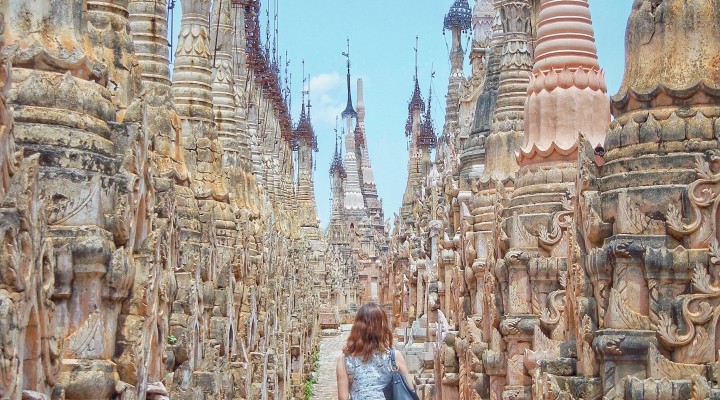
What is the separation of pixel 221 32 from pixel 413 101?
43.8 m

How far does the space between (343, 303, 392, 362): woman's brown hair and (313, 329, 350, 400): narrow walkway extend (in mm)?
27509

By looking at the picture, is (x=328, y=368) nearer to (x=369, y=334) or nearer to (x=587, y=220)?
(x=587, y=220)

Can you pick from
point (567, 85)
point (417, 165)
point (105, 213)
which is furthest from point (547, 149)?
point (417, 165)

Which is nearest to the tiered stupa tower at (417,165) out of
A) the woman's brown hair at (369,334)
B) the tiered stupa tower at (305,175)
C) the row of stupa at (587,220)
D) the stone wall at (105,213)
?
the tiered stupa tower at (305,175)

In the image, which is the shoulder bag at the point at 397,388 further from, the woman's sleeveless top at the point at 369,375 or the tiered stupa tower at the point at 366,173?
the tiered stupa tower at the point at 366,173

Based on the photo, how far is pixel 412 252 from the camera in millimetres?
34281

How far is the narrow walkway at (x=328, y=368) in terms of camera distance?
38.2m

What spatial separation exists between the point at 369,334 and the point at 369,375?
27 cm

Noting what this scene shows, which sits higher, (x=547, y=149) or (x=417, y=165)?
(x=417, y=165)

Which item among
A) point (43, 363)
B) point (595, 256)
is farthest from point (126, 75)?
point (595, 256)

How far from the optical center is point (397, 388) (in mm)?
7262

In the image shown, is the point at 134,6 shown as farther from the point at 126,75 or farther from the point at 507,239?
the point at 507,239

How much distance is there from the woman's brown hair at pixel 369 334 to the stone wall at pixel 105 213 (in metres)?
1.68

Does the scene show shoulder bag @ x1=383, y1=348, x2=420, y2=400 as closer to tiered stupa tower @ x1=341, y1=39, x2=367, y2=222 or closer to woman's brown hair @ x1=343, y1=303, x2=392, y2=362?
woman's brown hair @ x1=343, y1=303, x2=392, y2=362
